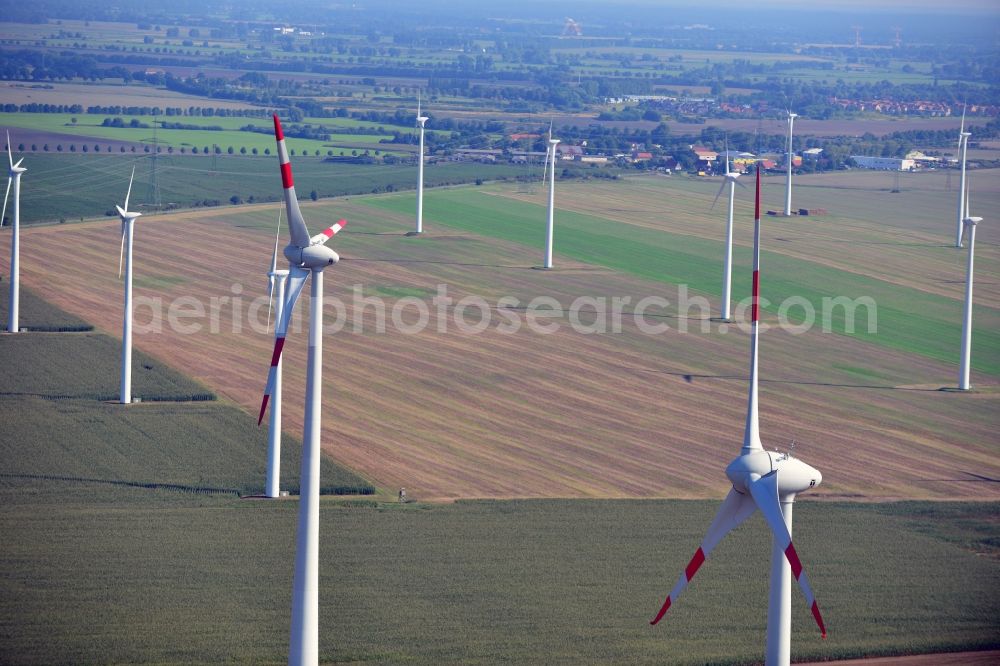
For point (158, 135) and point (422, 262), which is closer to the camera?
point (422, 262)

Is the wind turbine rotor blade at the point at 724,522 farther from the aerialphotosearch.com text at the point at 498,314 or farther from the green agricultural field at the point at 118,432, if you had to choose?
the aerialphotosearch.com text at the point at 498,314

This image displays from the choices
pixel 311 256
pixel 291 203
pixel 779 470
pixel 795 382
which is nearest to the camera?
pixel 779 470

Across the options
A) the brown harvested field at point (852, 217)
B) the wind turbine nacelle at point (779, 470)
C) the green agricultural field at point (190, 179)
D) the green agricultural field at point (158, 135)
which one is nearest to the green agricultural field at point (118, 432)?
the wind turbine nacelle at point (779, 470)

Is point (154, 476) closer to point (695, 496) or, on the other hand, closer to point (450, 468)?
point (450, 468)

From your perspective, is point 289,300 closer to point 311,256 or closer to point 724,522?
point 311,256

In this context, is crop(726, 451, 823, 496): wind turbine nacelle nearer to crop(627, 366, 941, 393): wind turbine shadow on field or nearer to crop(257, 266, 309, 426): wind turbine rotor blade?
crop(257, 266, 309, 426): wind turbine rotor blade

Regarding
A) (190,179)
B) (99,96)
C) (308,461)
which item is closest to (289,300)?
(308,461)
